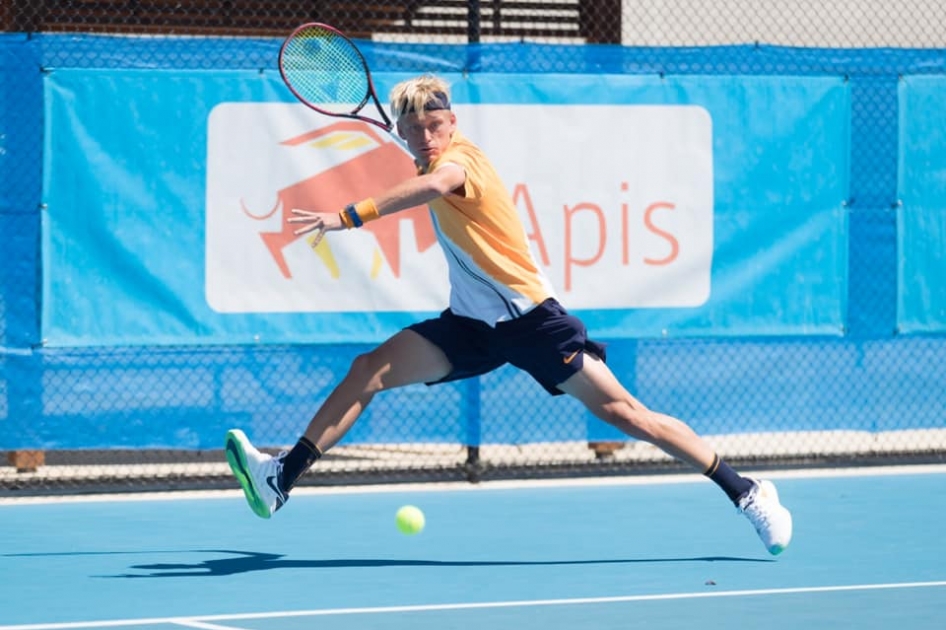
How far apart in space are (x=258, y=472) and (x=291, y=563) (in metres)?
0.38

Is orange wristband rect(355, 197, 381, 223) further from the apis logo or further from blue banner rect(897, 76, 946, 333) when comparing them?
blue banner rect(897, 76, 946, 333)

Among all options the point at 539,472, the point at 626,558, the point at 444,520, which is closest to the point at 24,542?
the point at 444,520

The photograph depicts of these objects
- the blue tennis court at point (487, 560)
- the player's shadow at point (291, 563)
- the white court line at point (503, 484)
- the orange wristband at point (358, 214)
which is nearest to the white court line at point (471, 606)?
the blue tennis court at point (487, 560)

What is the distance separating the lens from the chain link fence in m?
8.56

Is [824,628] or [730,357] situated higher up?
[730,357]

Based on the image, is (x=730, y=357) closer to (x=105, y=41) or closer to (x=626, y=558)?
(x=626, y=558)

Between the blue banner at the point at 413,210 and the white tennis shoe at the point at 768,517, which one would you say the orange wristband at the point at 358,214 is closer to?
the white tennis shoe at the point at 768,517

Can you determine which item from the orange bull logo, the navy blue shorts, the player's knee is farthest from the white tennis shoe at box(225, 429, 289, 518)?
the orange bull logo

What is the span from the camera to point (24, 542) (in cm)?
732

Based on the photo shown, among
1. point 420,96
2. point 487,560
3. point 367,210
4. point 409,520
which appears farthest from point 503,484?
point 367,210

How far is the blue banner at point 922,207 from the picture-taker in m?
9.69

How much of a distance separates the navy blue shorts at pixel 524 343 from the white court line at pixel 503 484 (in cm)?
222

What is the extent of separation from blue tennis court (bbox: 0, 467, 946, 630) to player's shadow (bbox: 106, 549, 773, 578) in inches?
0.4

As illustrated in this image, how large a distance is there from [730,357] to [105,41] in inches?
140
